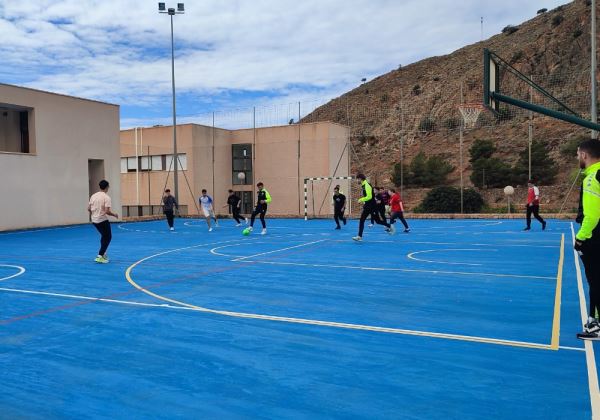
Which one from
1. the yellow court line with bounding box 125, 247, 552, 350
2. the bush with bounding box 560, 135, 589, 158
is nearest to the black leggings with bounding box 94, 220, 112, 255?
the yellow court line with bounding box 125, 247, 552, 350

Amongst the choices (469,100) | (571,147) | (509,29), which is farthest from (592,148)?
(509,29)

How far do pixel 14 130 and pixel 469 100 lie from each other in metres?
46.3

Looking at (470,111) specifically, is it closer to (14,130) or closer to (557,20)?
(14,130)

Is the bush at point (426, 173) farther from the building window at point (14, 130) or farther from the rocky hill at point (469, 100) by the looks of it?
the building window at point (14, 130)

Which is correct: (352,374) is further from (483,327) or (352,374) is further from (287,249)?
(287,249)

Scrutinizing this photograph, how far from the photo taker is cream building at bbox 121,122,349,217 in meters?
30.6

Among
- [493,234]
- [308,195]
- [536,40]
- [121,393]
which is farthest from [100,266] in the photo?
[536,40]

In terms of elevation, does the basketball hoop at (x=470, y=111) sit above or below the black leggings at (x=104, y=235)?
above

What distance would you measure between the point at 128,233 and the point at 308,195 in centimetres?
1266

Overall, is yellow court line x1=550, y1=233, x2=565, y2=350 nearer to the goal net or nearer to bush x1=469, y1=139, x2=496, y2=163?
the goal net

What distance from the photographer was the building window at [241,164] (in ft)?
110

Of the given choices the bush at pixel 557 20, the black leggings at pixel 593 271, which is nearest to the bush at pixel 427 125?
the bush at pixel 557 20

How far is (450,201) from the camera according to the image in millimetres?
29328

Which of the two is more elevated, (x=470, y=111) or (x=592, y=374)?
(x=470, y=111)
